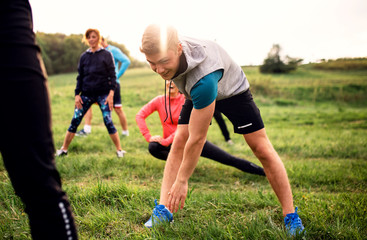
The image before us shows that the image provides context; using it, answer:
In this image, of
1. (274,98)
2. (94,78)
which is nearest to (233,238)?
(94,78)

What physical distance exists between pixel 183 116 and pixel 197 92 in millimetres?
769

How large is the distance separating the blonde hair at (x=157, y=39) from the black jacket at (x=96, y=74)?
3341 mm

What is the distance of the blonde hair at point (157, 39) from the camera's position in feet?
5.64

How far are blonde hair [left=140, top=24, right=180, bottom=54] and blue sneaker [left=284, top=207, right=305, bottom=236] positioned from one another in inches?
66.5

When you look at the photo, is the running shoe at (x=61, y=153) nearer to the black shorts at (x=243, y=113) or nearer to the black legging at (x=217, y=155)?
the black legging at (x=217, y=155)

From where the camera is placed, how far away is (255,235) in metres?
2.14

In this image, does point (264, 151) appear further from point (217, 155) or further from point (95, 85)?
point (95, 85)

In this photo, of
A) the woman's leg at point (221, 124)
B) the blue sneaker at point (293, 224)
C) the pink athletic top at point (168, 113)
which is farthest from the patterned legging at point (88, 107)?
the blue sneaker at point (293, 224)

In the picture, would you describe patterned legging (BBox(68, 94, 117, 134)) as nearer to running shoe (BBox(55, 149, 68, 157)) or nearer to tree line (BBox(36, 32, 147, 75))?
running shoe (BBox(55, 149, 68, 157))

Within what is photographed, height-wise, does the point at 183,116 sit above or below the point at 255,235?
above

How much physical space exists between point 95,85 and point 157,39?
340 centimetres

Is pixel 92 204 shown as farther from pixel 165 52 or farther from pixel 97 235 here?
pixel 165 52

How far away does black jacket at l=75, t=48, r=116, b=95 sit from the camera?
4836mm

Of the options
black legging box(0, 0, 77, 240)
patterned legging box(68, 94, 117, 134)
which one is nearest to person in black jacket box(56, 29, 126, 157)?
patterned legging box(68, 94, 117, 134)
